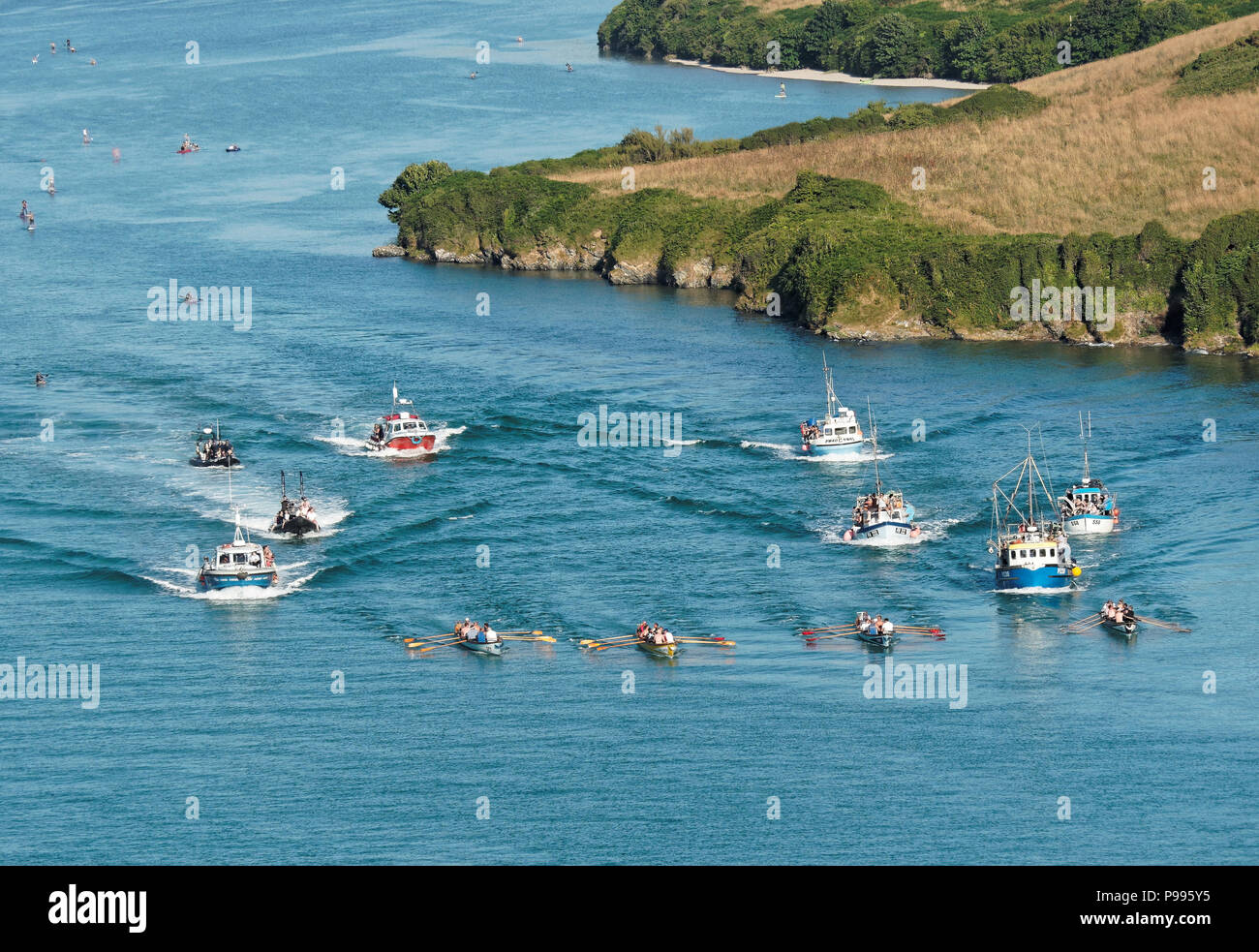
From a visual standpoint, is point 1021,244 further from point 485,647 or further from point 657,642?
point 485,647

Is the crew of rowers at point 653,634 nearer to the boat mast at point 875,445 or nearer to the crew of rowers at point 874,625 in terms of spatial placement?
the crew of rowers at point 874,625

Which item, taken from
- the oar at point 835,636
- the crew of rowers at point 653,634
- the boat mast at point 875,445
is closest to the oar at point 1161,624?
the oar at point 835,636

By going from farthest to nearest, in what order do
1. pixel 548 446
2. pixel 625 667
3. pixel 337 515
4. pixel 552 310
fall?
1. pixel 552 310
2. pixel 548 446
3. pixel 337 515
4. pixel 625 667

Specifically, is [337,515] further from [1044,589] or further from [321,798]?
[1044,589]

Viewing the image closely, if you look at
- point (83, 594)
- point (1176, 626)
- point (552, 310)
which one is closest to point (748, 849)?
point (1176, 626)

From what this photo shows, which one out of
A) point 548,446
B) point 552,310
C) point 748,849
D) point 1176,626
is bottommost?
point 748,849

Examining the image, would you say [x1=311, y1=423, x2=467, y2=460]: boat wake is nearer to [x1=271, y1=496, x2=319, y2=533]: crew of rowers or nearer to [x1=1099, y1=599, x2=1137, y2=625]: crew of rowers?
[x1=271, y1=496, x2=319, y2=533]: crew of rowers
